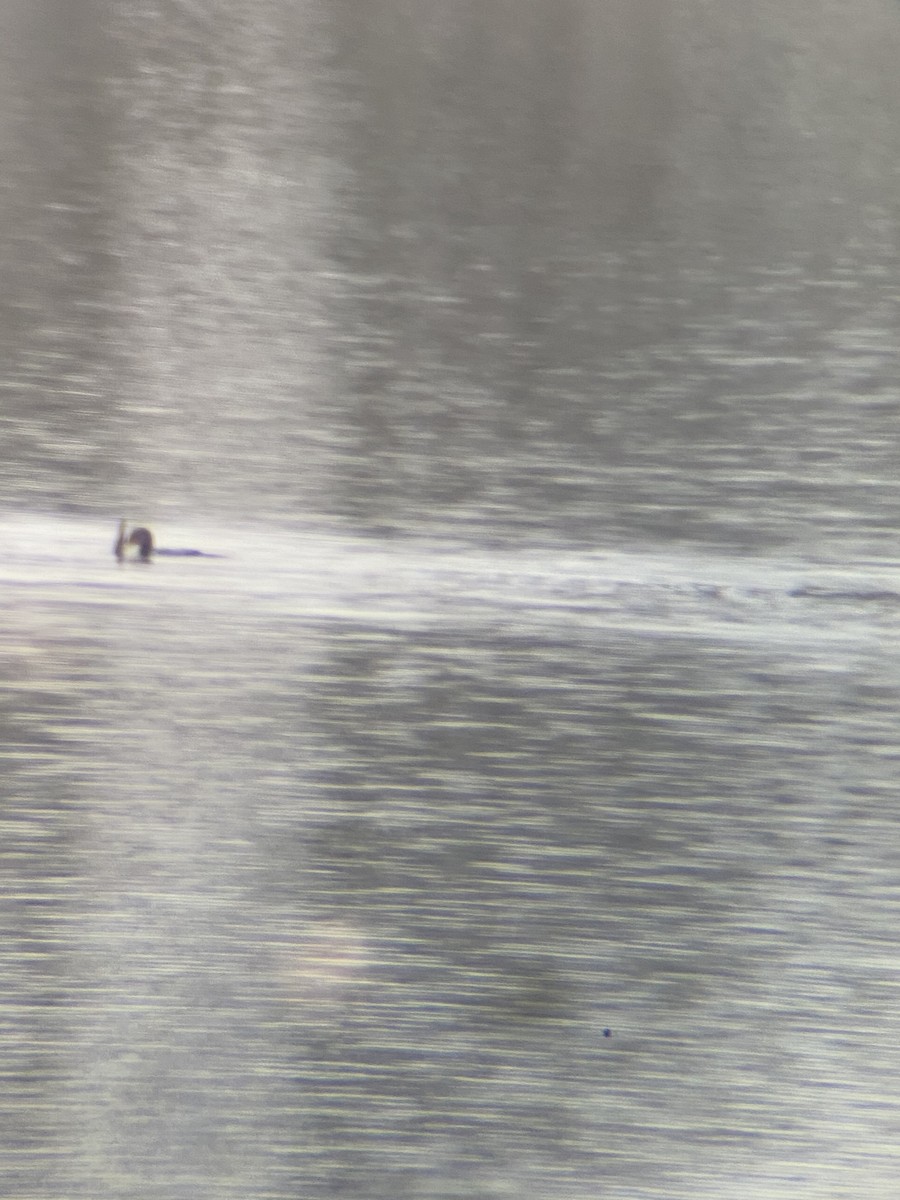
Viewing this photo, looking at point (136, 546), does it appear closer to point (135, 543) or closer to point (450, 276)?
point (135, 543)

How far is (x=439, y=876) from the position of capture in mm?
430

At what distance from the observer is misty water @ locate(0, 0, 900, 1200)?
42 cm

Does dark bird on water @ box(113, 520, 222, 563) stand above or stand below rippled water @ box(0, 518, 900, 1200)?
above

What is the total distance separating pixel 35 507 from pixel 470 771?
0.90ft

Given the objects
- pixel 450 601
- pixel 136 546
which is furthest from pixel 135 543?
pixel 450 601

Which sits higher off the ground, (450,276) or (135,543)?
(450,276)

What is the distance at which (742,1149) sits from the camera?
1.38 feet

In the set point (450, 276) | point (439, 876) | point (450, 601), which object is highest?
point (450, 276)

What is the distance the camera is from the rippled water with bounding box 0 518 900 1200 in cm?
42

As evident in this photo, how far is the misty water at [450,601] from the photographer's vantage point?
421 millimetres

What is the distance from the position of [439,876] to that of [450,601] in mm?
144

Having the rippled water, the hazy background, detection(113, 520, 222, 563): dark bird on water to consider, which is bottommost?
the rippled water

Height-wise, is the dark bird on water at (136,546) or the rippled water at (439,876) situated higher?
the dark bird on water at (136,546)

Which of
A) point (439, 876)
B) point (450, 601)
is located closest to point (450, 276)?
point (450, 601)
